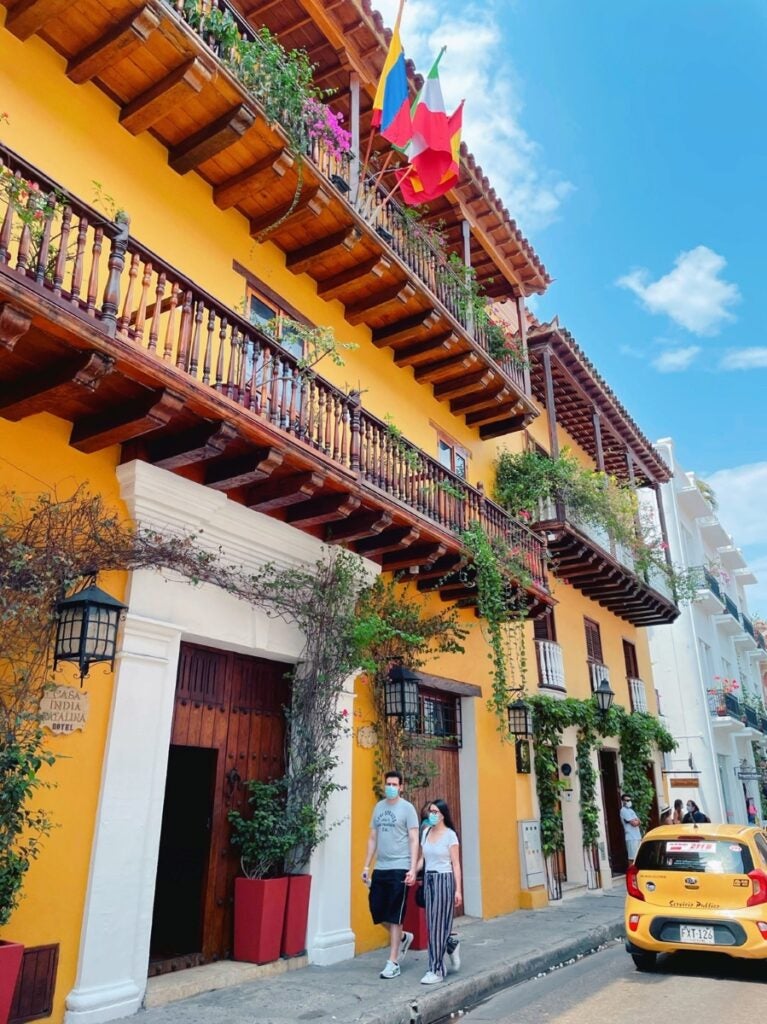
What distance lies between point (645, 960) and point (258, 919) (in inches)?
149

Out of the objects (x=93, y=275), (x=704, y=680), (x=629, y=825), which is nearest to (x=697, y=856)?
(x=93, y=275)

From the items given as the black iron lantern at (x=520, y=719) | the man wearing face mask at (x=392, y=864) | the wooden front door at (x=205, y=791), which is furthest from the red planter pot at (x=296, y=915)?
the black iron lantern at (x=520, y=719)

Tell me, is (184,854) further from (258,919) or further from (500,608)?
(500,608)

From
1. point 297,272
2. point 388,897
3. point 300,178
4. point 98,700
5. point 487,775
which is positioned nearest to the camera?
point 98,700

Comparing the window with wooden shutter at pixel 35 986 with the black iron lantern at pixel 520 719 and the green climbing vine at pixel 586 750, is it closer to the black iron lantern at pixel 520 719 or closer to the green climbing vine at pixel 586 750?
the black iron lantern at pixel 520 719

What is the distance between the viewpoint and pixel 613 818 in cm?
1659

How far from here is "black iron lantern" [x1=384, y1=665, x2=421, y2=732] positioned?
9133 mm

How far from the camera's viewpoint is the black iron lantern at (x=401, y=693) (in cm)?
913

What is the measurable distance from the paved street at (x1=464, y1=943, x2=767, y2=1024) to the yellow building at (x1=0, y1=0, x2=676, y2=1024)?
2126mm

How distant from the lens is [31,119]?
6.57 metres

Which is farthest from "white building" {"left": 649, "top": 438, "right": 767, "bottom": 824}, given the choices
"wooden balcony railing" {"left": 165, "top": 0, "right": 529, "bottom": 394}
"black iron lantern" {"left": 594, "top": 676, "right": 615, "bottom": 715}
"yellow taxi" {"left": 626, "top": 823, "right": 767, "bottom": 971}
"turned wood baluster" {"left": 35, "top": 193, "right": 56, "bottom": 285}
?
"turned wood baluster" {"left": 35, "top": 193, "right": 56, "bottom": 285}

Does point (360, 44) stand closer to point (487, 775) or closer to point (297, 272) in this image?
point (297, 272)

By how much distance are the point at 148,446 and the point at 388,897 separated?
15.5 ft

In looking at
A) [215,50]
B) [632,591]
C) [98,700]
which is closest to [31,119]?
[215,50]
